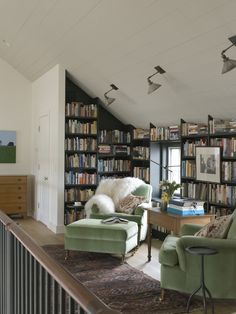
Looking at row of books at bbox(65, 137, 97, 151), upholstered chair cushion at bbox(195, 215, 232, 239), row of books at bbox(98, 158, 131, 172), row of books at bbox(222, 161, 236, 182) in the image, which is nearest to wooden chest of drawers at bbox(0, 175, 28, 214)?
row of books at bbox(65, 137, 97, 151)

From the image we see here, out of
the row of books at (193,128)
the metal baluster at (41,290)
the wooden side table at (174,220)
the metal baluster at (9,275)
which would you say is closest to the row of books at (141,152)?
the row of books at (193,128)

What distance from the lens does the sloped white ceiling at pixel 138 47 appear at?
3.70 meters

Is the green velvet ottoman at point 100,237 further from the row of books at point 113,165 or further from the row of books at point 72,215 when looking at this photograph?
the row of books at point 113,165

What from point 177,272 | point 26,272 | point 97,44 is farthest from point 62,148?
point 26,272

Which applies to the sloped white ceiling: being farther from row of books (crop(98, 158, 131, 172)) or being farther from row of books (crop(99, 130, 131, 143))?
row of books (crop(98, 158, 131, 172))

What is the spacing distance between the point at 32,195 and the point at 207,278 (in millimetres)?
5382

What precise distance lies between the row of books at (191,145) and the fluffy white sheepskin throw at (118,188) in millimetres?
875

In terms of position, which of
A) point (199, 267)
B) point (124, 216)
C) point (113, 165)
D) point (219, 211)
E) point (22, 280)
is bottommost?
point (199, 267)

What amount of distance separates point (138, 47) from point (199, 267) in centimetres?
258

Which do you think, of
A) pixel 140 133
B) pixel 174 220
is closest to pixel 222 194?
pixel 174 220

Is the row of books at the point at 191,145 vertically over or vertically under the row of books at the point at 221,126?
under

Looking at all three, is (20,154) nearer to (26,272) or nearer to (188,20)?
(188,20)

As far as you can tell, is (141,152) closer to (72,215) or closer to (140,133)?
(140,133)

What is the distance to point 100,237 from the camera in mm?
4660
